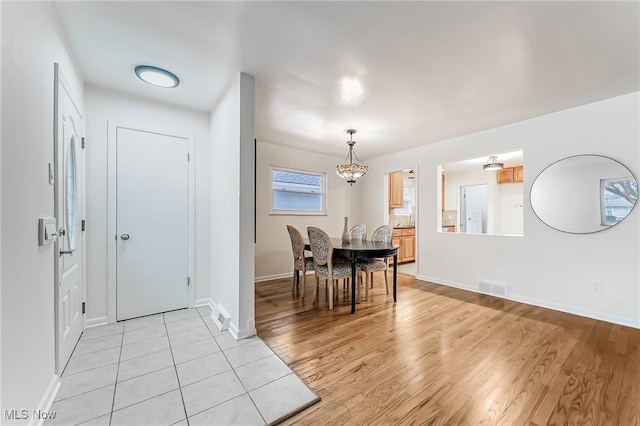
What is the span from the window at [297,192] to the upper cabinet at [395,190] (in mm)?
1672

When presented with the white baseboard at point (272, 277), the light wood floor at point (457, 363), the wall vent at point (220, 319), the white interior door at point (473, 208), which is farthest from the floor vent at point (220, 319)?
the white interior door at point (473, 208)

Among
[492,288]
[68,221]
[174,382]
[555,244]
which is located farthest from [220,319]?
[555,244]

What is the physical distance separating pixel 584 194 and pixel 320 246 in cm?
313

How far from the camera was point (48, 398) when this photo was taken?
1.49 m

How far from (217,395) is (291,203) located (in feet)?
11.8

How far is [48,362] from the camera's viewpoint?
60.5 inches

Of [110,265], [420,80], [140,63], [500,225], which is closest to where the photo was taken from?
[140,63]

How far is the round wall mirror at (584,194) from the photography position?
2.73 meters

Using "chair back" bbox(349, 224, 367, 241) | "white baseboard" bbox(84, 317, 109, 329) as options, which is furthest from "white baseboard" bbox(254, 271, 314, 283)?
"white baseboard" bbox(84, 317, 109, 329)

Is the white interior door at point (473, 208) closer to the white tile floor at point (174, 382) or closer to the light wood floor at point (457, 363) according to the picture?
the light wood floor at point (457, 363)

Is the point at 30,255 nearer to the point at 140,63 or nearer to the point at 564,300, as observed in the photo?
the point at 140,63

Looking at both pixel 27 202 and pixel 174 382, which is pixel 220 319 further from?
pixel 27 202

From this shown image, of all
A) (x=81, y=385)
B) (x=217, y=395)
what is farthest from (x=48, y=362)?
(x=217, y=395)

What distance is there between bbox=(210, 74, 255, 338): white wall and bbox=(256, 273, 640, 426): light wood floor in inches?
16.4
